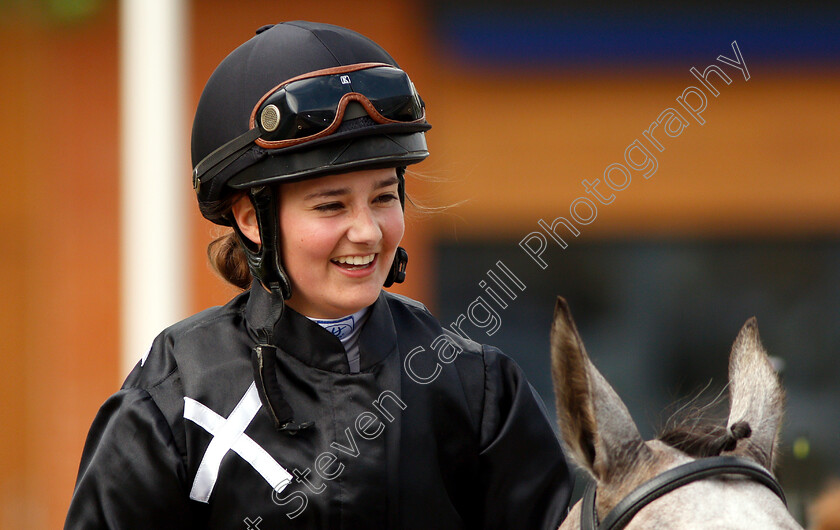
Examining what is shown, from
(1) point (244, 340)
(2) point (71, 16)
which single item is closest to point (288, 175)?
(1) point (244, 340)

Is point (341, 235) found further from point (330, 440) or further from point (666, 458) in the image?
point (666, 458)

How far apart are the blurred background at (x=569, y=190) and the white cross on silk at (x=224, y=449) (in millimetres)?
4753

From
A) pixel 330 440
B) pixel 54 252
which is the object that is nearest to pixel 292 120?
pixel 330 440

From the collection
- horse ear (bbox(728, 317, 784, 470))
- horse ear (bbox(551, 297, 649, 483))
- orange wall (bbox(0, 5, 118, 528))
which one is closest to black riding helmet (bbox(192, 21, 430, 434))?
horse ear (bbox(551, 297, 649, 483))

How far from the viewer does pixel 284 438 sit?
213 centimetres

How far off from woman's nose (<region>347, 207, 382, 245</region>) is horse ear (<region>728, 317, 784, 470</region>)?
83 cm

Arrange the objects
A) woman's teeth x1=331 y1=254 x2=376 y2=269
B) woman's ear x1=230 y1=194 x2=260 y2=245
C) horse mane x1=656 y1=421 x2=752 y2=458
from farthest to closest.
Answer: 1. woman's ear x1=230 y1=194 x2=260 y2=245
2. woman's teeth x1=331 y1=254 x2=376 y2=269
3. horse mane x1=656 y1=421 x2=752 y2=458

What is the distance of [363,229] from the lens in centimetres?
213

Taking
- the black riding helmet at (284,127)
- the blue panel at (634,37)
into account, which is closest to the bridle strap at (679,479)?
the black riding helmet at (284,127)

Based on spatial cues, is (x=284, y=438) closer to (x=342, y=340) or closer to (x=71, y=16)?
(x=342, y=340)

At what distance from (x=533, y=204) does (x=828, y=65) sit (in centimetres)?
242

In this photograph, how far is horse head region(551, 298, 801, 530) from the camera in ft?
5.26

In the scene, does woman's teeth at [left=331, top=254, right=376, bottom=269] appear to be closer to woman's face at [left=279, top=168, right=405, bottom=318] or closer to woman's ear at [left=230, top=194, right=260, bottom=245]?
woman's face at [left=279, top=168, right=405, bottom=318]

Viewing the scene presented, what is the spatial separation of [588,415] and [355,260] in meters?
0.72
